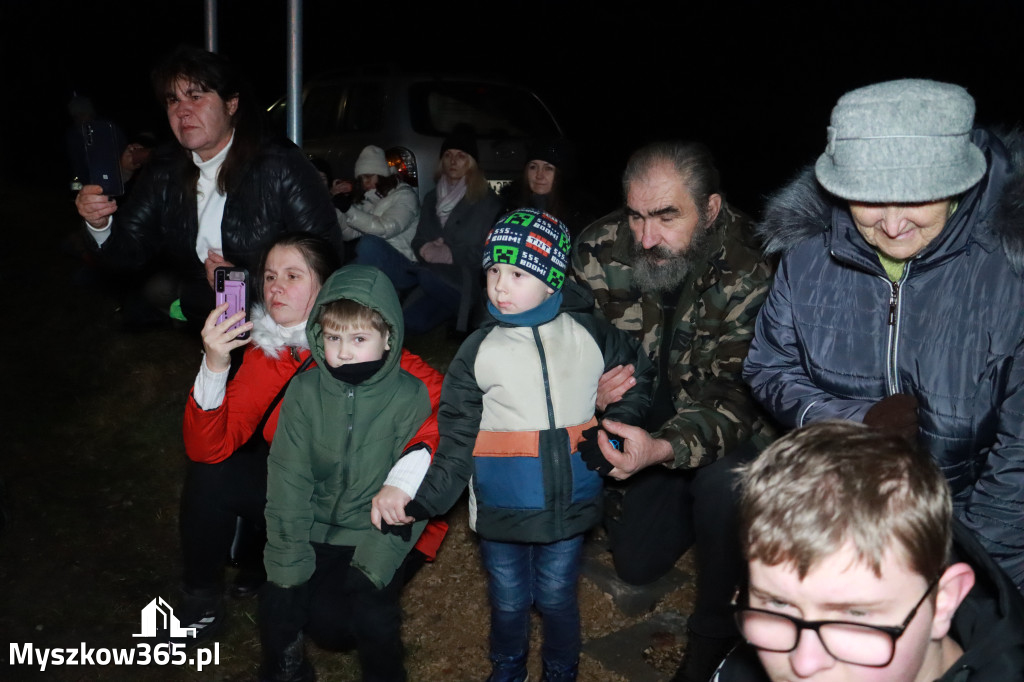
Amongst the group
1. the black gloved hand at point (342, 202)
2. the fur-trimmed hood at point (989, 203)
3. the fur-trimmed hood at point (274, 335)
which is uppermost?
the black gloved hand at point (342, 202)

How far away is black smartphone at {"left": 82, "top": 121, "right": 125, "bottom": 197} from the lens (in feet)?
13.1

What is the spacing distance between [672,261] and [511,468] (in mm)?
1008

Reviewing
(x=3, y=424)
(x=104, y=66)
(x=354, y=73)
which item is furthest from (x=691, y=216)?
(x=104, y=66)

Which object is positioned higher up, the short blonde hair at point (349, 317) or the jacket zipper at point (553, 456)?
the short blonde hair at point (349, 317)

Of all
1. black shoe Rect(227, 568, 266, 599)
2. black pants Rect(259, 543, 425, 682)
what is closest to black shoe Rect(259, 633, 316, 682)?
black pants Rect(259, 543, 425, 682)

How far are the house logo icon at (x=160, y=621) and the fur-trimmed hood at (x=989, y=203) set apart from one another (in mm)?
2702

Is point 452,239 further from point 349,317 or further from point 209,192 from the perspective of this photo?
point 349,317

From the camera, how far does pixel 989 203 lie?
2.41 meters

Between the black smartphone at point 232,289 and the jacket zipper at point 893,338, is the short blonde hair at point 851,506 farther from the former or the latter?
the black smartphone at point 232,289

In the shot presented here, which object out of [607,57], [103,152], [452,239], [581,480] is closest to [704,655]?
[581,480]

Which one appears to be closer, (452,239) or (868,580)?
(868,580)

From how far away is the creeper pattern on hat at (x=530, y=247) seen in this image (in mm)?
2965

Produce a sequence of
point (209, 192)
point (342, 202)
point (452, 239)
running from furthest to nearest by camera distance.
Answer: point (342, 202)
point (452, 239)
point (209, 192)

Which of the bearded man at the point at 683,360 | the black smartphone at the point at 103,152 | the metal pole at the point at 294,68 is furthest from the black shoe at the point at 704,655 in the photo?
the metal pole at the point at 294,68
